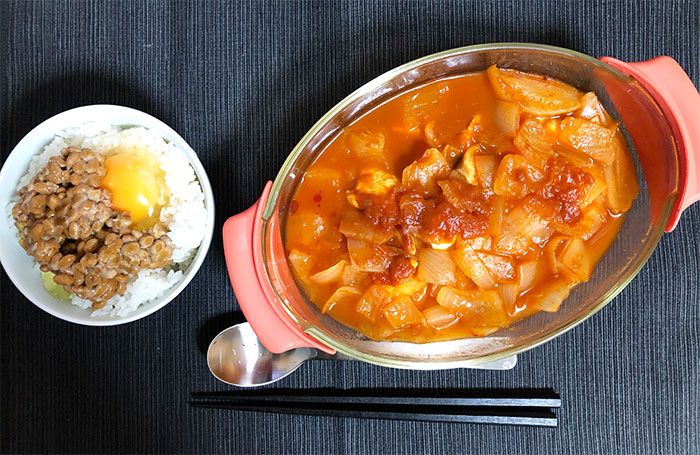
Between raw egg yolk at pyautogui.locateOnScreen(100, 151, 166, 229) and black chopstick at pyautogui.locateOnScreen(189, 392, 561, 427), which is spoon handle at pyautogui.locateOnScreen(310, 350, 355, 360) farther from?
raw egg yolk at pyautogui.locateOnScreen(100, 151, 166, 229)

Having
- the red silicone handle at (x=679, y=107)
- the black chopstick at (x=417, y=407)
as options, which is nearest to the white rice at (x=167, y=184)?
the black chopstick at (x=417, y=407)

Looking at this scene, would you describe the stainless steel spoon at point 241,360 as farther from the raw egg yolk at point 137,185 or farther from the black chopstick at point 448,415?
the raw egg yolk at point 137,185

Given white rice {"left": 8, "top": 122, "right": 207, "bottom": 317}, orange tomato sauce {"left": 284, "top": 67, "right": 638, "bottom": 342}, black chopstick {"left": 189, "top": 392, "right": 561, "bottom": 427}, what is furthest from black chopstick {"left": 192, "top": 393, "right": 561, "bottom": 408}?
white rice {"left": 8, "top": 122, "right": 207, "bottom": 317}

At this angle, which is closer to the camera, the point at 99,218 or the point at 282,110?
the point at 99,218

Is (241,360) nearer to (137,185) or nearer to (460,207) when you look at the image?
(137,185)

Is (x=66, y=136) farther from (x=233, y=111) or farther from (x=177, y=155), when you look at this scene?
(x=233, y=111)

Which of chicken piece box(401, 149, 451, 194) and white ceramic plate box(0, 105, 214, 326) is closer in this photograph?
chicken piece box(401, 149, 451, 194)

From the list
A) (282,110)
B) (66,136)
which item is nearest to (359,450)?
(282,110)
